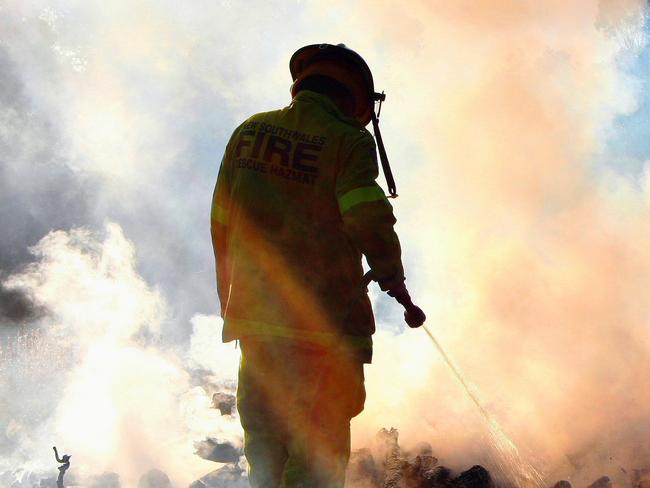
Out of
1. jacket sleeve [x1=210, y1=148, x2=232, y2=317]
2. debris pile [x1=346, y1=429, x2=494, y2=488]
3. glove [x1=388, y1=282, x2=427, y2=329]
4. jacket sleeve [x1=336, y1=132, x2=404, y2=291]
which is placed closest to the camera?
jacket sleeve [x1=336, y1=132, x2=404, y2=291]

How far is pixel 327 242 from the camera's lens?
2.09m

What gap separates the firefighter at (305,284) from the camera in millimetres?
2002

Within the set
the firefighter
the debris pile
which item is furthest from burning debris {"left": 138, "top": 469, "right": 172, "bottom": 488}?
the firefighter

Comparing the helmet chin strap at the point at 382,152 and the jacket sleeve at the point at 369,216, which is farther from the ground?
the helmet chin strap at the point at 382,152

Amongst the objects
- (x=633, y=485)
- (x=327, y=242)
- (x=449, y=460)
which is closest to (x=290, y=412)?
(x=327, y=242)

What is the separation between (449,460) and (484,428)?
1644 mm

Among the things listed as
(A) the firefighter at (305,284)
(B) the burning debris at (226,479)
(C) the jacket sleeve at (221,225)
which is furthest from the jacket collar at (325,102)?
(B) the burning debris at (226,479)

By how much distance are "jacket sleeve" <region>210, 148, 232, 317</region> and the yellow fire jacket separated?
0.51ft

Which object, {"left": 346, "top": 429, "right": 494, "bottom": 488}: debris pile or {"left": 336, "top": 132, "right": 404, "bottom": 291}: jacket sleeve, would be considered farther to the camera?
{"left": 346, "top": 429, "right": 494, "bottom": 488}: debris pile

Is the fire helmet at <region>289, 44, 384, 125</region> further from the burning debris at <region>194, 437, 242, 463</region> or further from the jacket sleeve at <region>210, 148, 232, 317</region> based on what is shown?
the burning debris at <region>194, 437, 242, 463</region>

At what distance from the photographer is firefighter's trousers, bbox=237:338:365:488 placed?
199 cm

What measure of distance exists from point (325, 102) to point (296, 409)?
1315mm

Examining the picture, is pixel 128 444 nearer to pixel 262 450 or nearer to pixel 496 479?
pixel 496 479

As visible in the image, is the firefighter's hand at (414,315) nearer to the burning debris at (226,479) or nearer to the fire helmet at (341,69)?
the fire helmet at (341,69)
